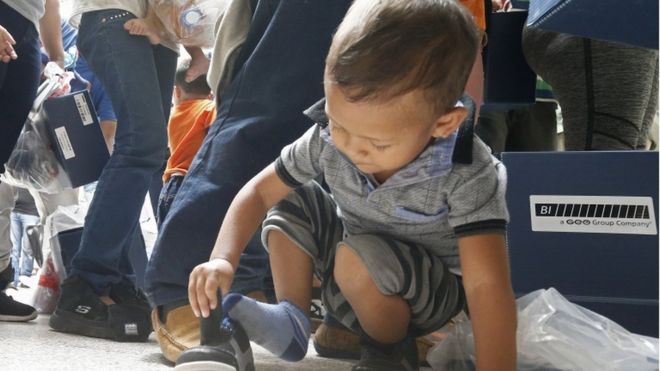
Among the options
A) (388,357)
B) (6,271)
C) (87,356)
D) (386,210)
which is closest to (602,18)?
(386,210)

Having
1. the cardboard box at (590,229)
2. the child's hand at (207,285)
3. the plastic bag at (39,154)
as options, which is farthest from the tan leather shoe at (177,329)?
the plastic bag at (39,154)

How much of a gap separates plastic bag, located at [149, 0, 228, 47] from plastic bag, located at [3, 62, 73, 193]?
0.42 meters

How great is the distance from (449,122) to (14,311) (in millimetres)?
1156

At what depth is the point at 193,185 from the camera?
116cm

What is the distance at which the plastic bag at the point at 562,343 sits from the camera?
984 mm

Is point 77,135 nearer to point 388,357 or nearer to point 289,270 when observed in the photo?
point 289,270

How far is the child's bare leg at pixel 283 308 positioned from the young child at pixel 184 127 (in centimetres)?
86

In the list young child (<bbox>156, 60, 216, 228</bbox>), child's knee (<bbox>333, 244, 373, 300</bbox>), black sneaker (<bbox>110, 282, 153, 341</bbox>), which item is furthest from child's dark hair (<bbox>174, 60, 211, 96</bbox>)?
child's knee (<bbox>333, 244, 373, 300</bbox>)

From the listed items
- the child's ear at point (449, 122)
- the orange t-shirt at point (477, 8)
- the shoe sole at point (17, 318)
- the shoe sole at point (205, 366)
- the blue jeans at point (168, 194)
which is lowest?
the shoe sole at point (17, 318)

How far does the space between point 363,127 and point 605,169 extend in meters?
0.49

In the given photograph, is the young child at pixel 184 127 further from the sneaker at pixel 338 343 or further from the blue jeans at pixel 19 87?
the sneaker at pixel 338 343

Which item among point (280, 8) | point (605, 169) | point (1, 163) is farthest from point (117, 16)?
point (605, 169)

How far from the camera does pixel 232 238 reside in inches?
38.6

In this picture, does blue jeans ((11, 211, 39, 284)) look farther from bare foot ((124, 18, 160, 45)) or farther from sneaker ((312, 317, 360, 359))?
sneaker ((312, 317, 360, 359))
